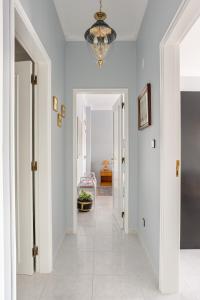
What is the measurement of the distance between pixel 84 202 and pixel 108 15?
3076mm

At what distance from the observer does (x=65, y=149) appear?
11.2 ft

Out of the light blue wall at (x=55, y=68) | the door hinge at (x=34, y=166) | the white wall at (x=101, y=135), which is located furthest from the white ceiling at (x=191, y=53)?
the white wall at (x=101, y=135)

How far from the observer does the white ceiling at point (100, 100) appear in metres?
6.58

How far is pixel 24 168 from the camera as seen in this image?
2.27 meters

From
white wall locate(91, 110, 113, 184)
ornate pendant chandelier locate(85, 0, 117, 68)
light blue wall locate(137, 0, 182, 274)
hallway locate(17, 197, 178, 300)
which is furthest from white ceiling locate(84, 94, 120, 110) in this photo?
ornate pendant chandelier locate(85, 0, 117, 68)

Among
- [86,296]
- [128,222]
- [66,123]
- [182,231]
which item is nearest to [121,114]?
[66,123]

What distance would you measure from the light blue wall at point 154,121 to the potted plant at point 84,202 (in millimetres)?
1603

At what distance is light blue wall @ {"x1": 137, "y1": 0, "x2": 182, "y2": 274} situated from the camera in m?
2.10

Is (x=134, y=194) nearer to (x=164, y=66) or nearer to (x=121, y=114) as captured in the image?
(x=121, y=114)

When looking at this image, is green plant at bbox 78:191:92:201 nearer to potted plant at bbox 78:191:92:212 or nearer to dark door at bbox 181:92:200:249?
potted plant at bbox 78:191:92:212

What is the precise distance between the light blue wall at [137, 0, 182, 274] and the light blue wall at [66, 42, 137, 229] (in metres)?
0.34

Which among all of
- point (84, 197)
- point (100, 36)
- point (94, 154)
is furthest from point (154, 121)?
point (94, 154)

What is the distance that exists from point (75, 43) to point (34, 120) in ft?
5.46

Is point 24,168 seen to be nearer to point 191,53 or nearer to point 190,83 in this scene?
point 191,53
